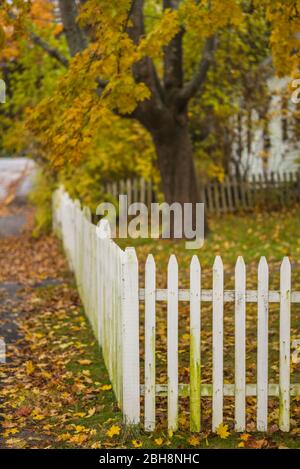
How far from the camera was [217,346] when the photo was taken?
526cm

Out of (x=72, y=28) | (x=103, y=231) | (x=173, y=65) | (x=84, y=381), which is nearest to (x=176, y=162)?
(x=173, y=65)

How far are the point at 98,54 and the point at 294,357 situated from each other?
14.0 ft

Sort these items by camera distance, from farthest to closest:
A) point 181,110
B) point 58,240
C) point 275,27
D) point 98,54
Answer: point 58,240
point 181,110
point 275,27
point 98,54

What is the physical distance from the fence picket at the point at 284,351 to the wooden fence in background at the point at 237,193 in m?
16.8

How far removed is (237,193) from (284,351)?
17.5 meters

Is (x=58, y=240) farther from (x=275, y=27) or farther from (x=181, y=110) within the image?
(x=275, y=27)

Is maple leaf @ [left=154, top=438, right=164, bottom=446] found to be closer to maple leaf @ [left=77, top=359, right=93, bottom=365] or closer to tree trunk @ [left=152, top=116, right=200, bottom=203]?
maple leaf @ [left=77, top=359, right=93, bottom=365]

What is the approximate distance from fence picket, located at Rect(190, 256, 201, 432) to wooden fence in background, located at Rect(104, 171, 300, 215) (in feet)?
54.8

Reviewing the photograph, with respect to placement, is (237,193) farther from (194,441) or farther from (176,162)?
(194,441)

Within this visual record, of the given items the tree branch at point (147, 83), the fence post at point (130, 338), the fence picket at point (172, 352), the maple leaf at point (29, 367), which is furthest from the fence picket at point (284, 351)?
the tree branch at point (147, 83)

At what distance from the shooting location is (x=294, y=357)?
604 centimetres

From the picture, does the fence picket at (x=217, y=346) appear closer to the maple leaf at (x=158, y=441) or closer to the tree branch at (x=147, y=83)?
the maple leaf at (x=158, y=441)

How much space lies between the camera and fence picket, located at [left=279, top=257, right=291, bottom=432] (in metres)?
5.18
